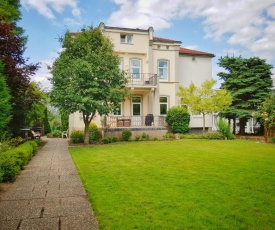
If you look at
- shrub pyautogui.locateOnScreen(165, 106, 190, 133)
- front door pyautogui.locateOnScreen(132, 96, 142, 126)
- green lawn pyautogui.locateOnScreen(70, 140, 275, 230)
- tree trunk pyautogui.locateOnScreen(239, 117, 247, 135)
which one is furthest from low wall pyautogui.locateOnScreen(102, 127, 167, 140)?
green lawn pyautogui.locateOnScreen(70, 140, 275, 230)

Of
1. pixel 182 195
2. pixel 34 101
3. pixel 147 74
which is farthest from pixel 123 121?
pixel 182 195

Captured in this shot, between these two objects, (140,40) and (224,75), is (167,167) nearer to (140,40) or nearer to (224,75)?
(140,40)

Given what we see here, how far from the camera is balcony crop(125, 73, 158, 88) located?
22500mm

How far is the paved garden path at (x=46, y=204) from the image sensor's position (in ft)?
12.7

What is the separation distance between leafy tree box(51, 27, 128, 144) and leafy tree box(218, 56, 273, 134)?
1367 centimetres

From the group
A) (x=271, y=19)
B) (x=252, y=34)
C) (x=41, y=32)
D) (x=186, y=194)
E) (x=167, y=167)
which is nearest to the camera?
(x=186, y=194)

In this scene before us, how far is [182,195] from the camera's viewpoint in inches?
204

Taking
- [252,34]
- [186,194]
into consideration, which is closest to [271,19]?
[252,34]

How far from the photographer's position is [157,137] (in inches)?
803

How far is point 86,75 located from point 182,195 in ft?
37.7

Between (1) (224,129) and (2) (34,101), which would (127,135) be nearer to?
(2) (34,101)

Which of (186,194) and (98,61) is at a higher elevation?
(98,61)

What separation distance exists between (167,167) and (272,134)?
13.5 m

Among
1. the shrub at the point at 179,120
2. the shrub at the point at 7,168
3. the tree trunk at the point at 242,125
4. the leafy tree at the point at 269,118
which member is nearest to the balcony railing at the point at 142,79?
the shrub at the point at 179,120
